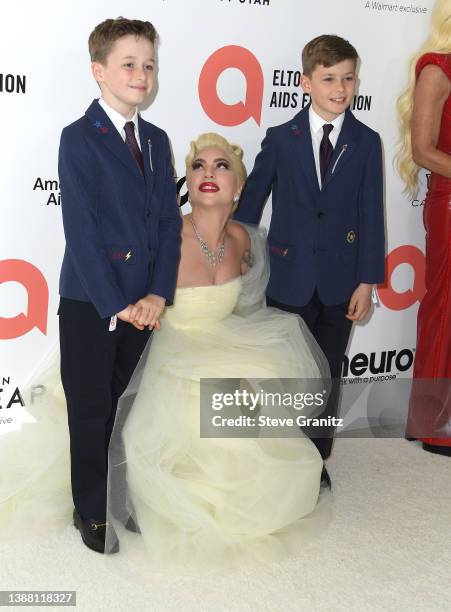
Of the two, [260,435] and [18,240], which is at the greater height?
[18,240]

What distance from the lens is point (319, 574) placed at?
2.76m

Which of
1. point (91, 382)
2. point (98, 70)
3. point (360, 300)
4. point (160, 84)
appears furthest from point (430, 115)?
point (91, 382)

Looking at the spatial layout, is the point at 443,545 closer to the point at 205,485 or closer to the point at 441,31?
the point at 205,485

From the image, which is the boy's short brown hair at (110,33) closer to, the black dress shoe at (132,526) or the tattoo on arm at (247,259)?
the tattoo on arm at (247,259)

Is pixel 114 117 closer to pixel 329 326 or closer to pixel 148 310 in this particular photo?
pixel 148 310

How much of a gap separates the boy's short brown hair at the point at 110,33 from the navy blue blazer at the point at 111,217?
0.16 m

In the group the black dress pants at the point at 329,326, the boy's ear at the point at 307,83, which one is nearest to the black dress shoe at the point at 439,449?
the black dress pants at the point at 329,326

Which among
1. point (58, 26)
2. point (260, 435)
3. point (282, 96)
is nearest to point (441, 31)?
point (282, 96)

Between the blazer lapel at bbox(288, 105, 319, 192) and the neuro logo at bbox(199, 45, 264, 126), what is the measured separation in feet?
1.69

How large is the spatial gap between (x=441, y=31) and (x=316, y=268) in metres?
1.29

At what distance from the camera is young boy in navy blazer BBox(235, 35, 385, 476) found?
3055 millimetres

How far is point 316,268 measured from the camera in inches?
123

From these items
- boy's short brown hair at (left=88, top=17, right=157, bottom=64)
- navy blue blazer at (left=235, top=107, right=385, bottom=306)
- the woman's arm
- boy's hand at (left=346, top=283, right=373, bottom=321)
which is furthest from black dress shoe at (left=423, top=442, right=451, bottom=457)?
boy's short brown hair at (left=88, top=17, right=157, bottom=64)

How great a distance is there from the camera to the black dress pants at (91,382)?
8.74 feet
